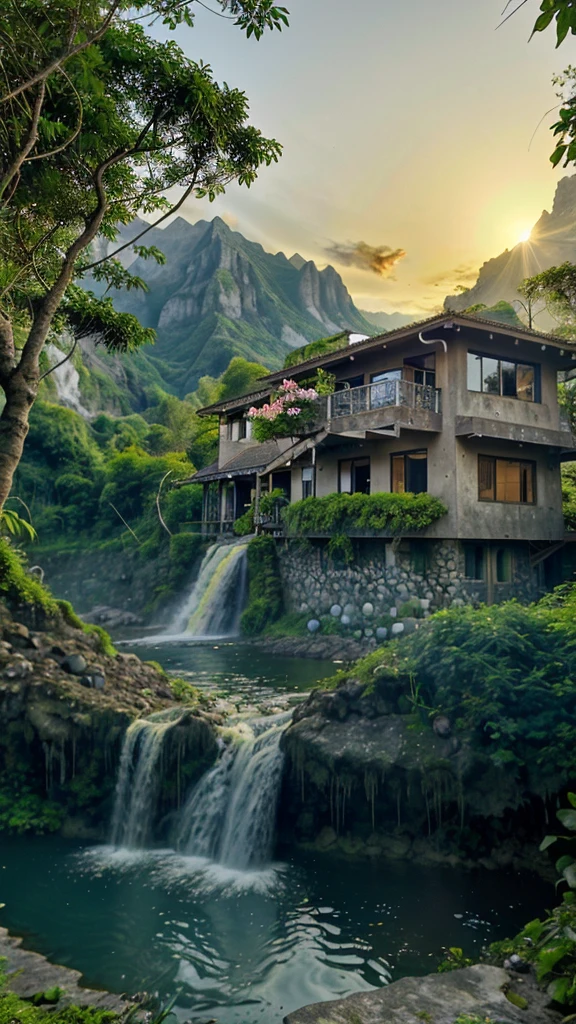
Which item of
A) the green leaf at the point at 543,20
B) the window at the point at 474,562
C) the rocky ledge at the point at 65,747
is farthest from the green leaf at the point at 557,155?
the window at the point at 474,562

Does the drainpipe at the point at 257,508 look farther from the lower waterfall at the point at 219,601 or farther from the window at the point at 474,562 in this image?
the window at the point at 474,562

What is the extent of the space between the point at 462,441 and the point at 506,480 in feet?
8.88

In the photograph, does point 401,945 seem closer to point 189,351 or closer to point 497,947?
point 497,947

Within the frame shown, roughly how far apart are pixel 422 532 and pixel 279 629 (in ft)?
22.9

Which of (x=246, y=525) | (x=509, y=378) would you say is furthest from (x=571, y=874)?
(x=246, y=525)

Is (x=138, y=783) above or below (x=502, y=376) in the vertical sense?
below

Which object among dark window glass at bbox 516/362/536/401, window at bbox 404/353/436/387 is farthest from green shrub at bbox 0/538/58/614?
dark window glass at bbox 516/362/536/401

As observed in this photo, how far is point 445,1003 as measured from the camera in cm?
532

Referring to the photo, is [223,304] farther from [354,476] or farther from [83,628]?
[83,628]

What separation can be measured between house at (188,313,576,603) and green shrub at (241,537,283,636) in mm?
3977

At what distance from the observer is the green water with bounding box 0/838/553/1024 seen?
6805 mm

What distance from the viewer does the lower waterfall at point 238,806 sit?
32.1 feet

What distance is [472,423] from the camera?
69.2 feet

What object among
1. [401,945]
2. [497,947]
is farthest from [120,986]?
[497,947]
